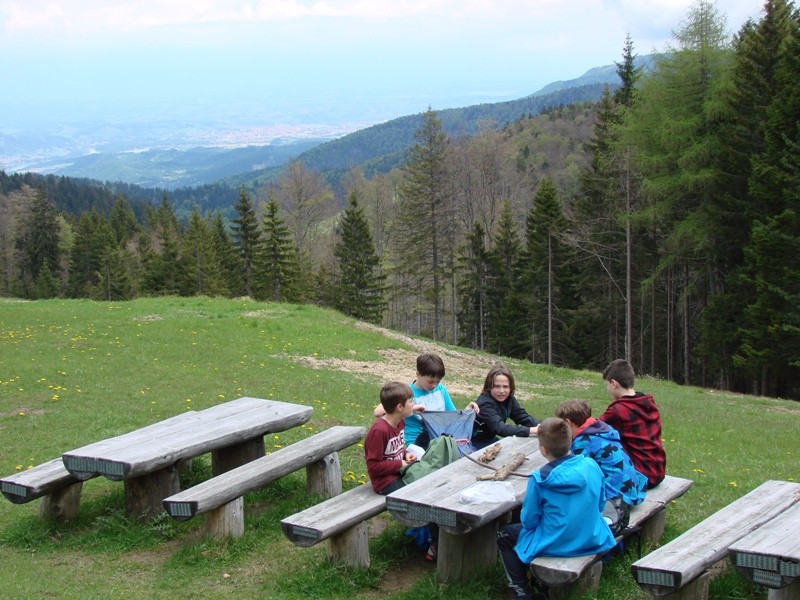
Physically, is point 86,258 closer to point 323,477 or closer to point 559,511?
point 323,477

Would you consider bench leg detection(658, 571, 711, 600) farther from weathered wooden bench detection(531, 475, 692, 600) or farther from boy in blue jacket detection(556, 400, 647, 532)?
boy in blue jacket detection(556, 400, 647, 532)

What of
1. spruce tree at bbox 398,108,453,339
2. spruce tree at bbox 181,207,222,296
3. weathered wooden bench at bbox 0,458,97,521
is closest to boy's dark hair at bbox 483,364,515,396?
weathered wooden bench at bbox 0,458,97,521

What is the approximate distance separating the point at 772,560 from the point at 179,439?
5143 millimetres

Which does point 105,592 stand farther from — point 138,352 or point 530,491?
point 138,352

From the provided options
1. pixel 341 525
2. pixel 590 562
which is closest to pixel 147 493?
pixel 341 525

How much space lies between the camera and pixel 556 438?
A: 5125mm

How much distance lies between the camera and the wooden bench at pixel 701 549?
4.55 metres

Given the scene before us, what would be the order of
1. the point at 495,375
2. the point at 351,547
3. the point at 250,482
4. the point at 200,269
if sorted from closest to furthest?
the point at 351,547, the point at 250,482, the point at 495,375, the point at 200,269

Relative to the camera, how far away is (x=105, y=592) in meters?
5.79

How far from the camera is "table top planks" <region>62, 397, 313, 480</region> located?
6418 mm

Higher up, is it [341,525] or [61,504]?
[341,525]

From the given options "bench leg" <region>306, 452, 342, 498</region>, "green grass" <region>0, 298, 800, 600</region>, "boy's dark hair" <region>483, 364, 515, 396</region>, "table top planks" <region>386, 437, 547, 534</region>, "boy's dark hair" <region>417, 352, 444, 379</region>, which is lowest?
"green grass" <region>0, 298, 800, 600</region>

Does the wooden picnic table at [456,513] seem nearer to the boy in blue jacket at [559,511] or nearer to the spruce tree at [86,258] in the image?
the boy in blue jacket at [559,511]

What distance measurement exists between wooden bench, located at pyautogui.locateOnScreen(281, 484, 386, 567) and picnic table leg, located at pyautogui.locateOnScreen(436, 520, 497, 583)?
627 millimetres
